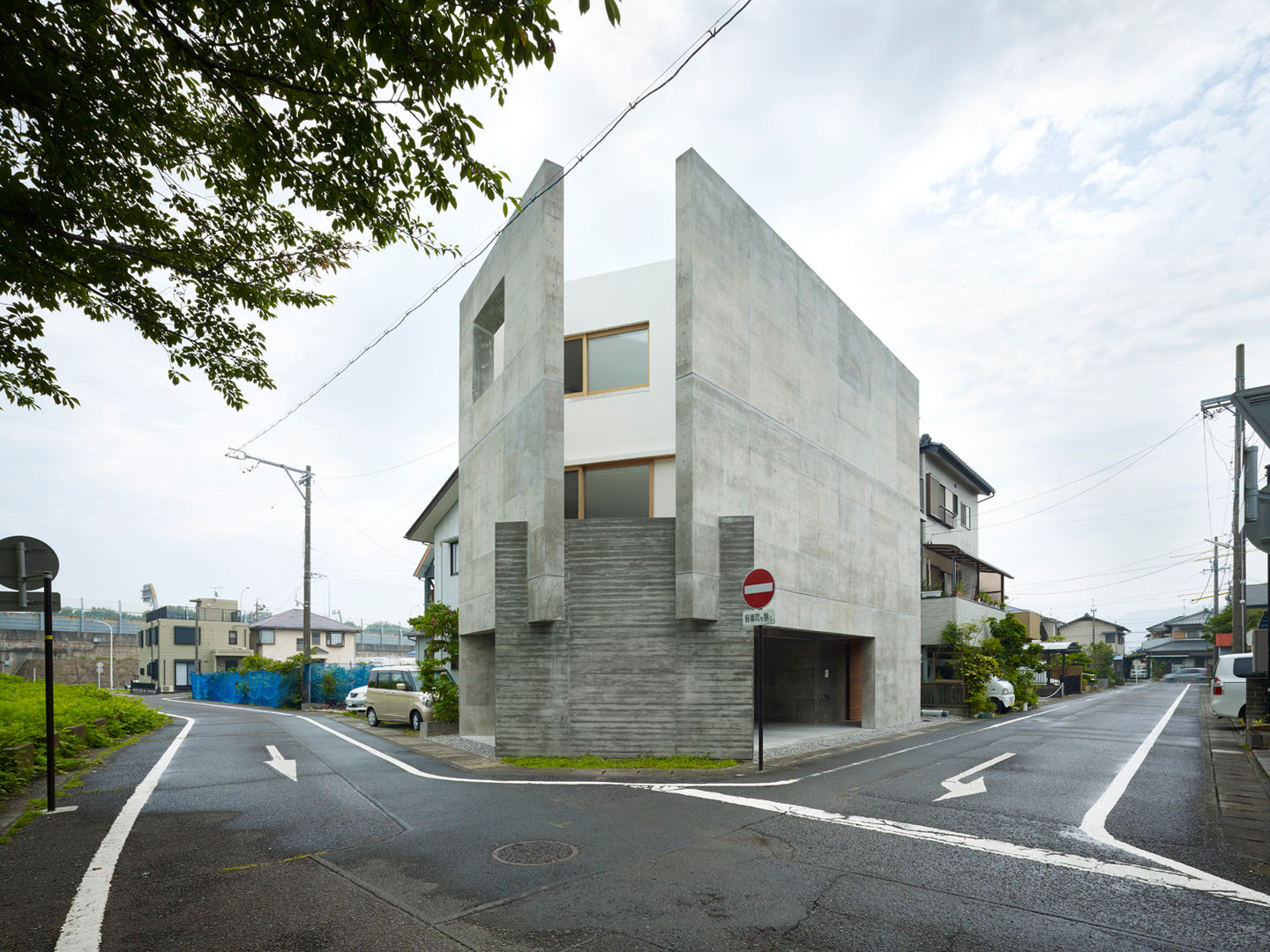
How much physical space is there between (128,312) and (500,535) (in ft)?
24.0

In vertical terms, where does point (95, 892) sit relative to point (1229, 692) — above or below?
above

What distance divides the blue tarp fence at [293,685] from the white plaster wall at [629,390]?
22.8 meters

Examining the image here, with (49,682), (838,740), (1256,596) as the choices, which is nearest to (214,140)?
(49,682)

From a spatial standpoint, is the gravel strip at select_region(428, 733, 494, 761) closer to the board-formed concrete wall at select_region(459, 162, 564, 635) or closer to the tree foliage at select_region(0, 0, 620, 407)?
the board-formed concrete wall at select_region(459, 162, 564, 635)

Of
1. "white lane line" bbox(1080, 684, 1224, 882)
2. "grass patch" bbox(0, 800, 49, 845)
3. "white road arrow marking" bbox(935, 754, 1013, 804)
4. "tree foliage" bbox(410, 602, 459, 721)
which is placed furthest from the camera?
"tree foliage" bbox(410, 602, 459, 721)

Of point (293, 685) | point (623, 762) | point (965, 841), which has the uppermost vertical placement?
point (965, 841)

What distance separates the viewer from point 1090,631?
105500mm

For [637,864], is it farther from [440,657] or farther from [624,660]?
[440,657]

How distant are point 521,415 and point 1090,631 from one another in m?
112

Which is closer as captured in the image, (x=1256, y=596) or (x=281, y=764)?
(x=281, y=764)

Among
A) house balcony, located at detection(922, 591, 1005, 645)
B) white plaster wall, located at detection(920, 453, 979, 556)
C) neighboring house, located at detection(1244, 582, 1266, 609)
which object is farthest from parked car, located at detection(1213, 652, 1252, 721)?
neighboring house, located at detection(1244, 582, 1266, 609)

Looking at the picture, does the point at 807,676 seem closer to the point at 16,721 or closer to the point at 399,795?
the point at 399,795

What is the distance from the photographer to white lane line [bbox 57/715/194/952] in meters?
5.10

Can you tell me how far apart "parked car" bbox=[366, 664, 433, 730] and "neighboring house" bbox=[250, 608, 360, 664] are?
44478mm
